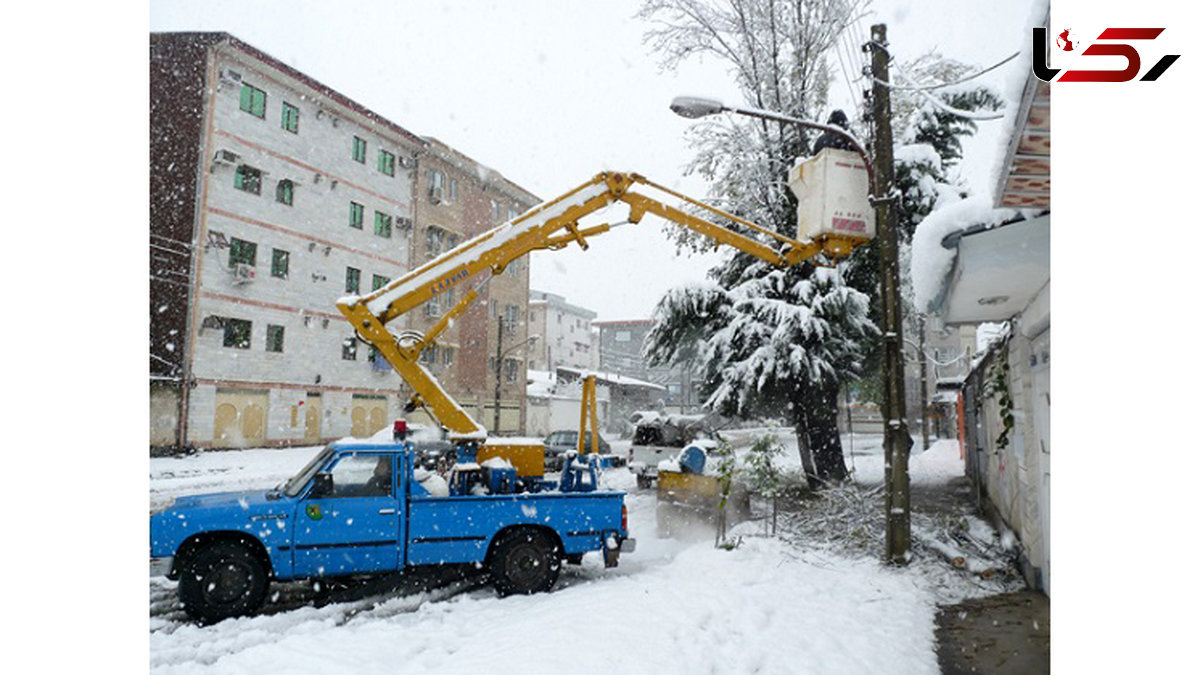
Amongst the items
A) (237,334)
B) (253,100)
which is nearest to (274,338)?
(237,334)

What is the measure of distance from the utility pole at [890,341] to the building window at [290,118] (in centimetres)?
2072

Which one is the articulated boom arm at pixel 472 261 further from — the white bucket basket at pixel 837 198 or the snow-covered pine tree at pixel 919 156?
the snow-covered pine tree at pixel 919 156

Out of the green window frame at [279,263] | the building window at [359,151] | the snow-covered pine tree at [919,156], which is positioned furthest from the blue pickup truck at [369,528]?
the building window at [359,151]

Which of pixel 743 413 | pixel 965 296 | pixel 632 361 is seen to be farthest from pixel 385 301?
pixel 632 361

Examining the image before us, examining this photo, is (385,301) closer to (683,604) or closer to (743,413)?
(683,604)

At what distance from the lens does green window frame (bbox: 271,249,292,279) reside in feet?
74.8

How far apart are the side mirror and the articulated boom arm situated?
1697mm

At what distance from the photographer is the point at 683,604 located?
→ 5793 millimetres

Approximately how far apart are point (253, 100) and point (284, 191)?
3.08 m

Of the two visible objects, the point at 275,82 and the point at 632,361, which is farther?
the point at 632,361

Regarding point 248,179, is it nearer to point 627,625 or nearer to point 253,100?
point 253,100

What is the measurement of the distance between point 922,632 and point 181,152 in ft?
72.5

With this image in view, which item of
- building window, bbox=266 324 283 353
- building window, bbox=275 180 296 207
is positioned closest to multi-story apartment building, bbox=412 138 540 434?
building window, bbox=275 180 296 207

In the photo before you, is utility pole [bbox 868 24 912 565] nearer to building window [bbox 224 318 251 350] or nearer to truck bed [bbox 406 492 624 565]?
truck bed [bbox 406 492 624 565]
